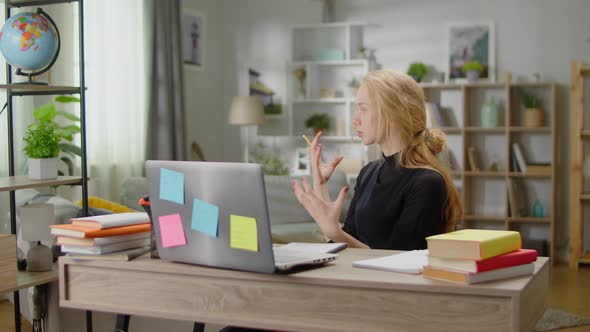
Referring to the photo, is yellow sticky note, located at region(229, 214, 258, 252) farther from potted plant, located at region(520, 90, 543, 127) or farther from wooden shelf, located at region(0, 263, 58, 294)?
potted plant, located at region(520, 90, 543, 127)

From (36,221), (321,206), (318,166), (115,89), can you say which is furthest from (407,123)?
(115,89)

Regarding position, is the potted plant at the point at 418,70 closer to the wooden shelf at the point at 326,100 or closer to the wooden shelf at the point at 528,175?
the wooden shelf at the point at 326,100

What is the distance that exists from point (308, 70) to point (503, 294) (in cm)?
576

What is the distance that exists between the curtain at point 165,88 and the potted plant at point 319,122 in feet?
4.37

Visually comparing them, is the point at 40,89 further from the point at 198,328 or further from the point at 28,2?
the point at 198,328

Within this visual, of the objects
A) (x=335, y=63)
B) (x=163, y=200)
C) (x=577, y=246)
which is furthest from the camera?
(x=335, y=63)

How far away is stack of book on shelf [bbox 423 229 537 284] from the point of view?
1.69 m

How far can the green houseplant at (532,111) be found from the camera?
21.5ft

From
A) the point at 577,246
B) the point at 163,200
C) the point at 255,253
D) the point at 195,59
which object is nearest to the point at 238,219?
the point at 255,253

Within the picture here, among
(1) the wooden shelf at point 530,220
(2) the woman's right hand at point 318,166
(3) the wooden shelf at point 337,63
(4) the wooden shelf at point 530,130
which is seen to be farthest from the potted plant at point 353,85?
(2) the woman's right hand at point 318,166

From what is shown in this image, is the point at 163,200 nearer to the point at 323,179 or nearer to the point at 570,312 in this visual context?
the point at 323,179

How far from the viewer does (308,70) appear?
726 centimetres

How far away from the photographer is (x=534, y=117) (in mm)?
6574

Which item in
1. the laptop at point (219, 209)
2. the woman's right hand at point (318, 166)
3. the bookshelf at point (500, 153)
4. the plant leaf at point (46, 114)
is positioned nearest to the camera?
the laptop at point (219, 209)
